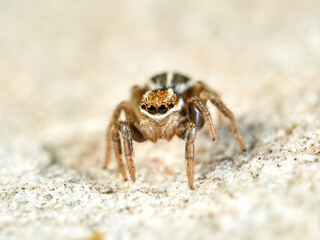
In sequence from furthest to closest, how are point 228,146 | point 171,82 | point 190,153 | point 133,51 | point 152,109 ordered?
point 133,51, point 171,82, point 228,146, point 152,109, point 190,153

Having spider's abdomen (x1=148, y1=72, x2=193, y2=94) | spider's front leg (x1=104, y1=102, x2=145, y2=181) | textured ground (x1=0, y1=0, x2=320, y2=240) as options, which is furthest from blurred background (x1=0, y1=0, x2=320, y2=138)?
spider's front leg (x1=104, y1=102, x2=145, y2=181)

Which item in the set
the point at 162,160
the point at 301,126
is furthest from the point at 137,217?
the point at 301,126

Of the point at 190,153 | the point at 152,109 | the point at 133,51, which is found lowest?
the point at 190,153

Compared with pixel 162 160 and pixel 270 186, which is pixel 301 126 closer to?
pixel 270 186

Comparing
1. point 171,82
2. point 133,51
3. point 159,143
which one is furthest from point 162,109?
point 133,51

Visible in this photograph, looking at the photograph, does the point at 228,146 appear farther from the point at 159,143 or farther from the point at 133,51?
the point at 133,51

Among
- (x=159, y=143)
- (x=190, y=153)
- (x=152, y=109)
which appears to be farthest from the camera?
(x=159, y=143)

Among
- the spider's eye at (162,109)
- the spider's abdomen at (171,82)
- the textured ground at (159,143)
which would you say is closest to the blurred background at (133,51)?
the textured ground at (159,143)

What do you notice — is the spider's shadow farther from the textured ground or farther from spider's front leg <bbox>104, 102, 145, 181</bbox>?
spider's front leg <bbox>104, 102, 145, 181</bbox>
